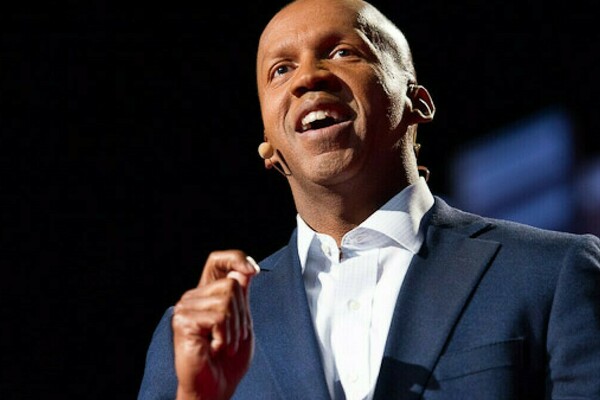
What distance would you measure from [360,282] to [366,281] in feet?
0.03

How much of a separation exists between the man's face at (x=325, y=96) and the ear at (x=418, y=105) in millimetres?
78

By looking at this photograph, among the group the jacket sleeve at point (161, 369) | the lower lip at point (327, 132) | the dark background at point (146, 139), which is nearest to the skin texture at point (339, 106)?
the lower lip at point (327, 132)

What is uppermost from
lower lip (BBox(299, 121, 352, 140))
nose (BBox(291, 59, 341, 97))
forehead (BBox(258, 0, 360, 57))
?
forehead (BBox(258, 0, 360, 57))

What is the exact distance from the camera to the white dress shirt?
1.51 meters

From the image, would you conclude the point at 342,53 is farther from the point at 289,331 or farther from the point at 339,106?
the point at 289,331

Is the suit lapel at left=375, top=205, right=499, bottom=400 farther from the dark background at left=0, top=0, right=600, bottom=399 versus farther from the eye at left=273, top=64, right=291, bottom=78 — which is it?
the dark background at left=0, top=0, right=600, bottom=399

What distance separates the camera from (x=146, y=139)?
322 cm

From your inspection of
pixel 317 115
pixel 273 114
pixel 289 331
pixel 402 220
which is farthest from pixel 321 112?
pixel 289 331

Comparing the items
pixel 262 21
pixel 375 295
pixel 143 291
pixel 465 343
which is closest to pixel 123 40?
pixel 262 21

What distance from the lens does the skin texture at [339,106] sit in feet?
5.36

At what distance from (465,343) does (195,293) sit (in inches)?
16.6

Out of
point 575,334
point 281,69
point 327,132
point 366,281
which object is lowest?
point 575,334

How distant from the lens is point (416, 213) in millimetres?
1688

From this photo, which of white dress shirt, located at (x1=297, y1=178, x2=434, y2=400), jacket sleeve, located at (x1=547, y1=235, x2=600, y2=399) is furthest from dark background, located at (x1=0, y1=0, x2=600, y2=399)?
jacket sleeve, located at (x1=547, y1=235, x2=600, y2=399)
